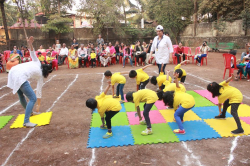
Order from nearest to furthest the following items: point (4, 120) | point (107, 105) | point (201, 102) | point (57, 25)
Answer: point (107, 105) → point (4, 120) → point (201, 102) → point (57, 25)

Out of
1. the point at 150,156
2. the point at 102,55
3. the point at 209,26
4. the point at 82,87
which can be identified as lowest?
the point at 150,156

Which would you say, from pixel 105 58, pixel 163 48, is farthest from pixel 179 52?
pixel 163 48

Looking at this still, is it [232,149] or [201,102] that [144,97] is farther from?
[201,102]

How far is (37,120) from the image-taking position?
5.18 m

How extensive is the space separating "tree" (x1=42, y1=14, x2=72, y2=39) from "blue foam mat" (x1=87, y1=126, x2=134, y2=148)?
58.0 feet

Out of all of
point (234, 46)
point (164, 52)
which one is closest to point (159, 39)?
point (164, 52)

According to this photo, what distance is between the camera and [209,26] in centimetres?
2241

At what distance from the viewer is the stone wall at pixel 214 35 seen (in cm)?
1958

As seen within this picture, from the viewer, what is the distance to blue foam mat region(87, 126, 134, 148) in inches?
157

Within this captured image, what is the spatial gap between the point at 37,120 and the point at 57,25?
17.2 meters

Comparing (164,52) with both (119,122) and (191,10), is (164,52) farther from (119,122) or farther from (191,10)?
(191,10)

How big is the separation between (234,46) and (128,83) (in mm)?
15237

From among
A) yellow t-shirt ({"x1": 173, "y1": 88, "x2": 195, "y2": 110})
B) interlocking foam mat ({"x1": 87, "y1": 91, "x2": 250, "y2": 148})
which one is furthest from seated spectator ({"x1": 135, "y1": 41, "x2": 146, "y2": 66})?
yellow t-shirt ({"x1": 173, "y1": 88, "x2": 195, "y2": 110})

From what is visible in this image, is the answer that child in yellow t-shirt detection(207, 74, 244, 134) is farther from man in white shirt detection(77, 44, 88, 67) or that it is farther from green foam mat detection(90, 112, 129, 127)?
man in white shirt detection(77, 44, 88, 67)
